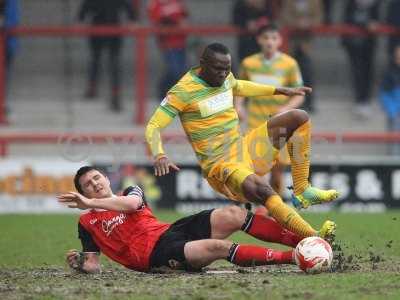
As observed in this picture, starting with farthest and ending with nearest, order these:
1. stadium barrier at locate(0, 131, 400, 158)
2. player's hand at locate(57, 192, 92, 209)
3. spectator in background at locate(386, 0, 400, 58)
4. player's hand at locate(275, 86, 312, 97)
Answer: spectator in background at locate(386, 0, 400, 58) → stadium barrier at locate(0, 131, 400, 158) → player's hand at locate(275, 86, 312, 97) → player's hand at locate(57, 192, 92, 209)

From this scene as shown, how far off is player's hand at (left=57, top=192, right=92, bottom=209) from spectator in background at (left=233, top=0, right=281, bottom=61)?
9.72m

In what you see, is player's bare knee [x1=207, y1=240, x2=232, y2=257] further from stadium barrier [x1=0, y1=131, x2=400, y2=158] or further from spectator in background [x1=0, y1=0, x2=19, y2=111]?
spectator in background [x1=0, y1=0, x2=19, y2=111]

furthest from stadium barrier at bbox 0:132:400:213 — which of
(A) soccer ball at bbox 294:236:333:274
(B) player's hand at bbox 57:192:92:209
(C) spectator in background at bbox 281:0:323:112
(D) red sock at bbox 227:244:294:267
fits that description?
(B) player's hand at bbox 57:192:92:209

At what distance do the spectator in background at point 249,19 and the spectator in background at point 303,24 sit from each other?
1.14 ft

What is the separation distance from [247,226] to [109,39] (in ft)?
31.1

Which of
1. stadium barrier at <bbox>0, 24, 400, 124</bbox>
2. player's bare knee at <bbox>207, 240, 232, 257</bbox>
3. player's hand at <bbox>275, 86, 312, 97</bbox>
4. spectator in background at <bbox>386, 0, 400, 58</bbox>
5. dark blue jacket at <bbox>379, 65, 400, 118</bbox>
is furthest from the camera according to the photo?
spectator in background at <bbox>386, 0, 400, 58</bbox>

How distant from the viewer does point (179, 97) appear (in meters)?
11.1

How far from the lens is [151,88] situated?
20.0m

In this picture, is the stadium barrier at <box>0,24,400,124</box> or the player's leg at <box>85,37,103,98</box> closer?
the stadium barrier at <box>0,24,400,124</box>

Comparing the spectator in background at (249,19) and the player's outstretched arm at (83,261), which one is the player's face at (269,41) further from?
the player's outstretched arm at (83,261)

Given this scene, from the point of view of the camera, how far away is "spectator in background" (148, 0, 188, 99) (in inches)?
760

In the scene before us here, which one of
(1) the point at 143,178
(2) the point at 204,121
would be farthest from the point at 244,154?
(1) the point at 143,178

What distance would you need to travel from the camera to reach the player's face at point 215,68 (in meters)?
11.0

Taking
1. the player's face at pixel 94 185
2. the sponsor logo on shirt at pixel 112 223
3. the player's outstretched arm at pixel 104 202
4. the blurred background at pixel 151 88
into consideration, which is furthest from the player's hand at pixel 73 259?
the blurred background at pixel 151 88
